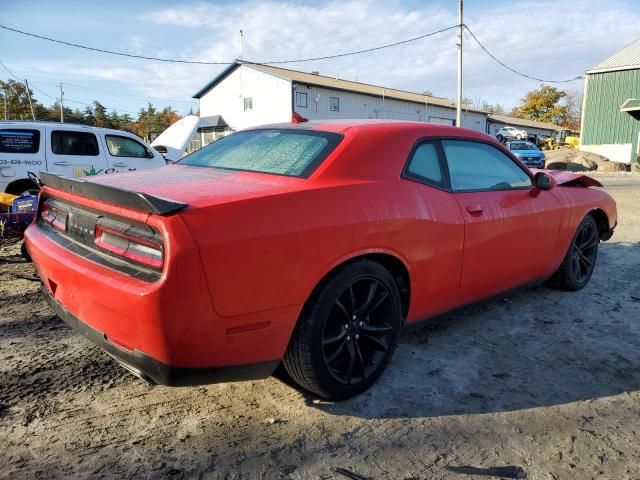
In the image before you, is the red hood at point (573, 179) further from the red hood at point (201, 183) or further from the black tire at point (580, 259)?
the red hood at point (201, 183)

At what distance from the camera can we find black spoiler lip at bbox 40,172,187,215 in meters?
1.96

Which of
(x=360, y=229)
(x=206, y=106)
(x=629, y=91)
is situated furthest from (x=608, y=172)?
(x=206, y=106)

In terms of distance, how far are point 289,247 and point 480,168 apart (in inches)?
73.3

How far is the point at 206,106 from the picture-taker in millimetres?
41312

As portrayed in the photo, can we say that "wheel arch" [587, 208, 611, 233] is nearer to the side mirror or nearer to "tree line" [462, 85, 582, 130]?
the side mirror

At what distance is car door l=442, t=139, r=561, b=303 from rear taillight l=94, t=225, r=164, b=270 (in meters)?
1.91

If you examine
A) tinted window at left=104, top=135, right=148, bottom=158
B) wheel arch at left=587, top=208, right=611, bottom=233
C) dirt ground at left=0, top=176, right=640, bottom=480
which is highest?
tinted window at left=104, top=135, right=148, bottom=158

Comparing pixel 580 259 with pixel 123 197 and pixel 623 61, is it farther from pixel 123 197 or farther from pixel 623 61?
pixel 623 61

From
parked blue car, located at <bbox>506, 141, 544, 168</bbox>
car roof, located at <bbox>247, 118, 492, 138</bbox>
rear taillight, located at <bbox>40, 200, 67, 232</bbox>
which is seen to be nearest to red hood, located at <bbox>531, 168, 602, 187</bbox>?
car roof, located at <bbox>247, 118, 492, 138</bbox>

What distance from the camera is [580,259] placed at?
4.55 meters

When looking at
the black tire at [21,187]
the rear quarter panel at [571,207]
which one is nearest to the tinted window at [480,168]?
the rear quarter panel at [571,207]

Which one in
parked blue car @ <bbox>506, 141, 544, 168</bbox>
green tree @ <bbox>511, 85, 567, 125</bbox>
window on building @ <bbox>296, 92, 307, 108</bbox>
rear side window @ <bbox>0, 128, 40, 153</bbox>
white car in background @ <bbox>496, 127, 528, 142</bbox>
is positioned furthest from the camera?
green tree @ <bbox>511, 85, 567, 125</bbox>

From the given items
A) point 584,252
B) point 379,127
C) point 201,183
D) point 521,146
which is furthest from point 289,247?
point 521,146

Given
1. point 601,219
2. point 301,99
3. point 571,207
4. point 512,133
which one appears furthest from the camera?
point 512,133
